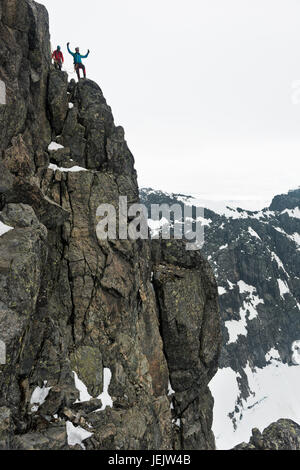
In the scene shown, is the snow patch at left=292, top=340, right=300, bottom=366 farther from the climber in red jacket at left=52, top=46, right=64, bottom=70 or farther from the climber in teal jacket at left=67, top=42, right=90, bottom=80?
the climber in red jacket at left=52, top=46, right=64, bottom=70

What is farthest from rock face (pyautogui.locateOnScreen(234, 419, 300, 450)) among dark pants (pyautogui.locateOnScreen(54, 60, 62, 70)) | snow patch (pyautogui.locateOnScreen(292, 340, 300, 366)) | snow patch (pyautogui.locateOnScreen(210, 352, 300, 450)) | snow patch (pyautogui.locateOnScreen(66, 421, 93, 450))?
snow patch (pyautogui.locateOnScreen(292, 340, 300, 366))

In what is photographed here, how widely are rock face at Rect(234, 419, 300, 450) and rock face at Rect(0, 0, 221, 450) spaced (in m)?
5.12

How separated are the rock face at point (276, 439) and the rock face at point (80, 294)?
512 cm

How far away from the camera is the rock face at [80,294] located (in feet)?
50.5

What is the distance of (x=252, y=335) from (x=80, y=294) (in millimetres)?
162904

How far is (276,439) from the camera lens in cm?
3119

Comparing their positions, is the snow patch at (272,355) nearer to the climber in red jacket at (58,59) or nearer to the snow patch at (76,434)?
the snow patch at (76,434)

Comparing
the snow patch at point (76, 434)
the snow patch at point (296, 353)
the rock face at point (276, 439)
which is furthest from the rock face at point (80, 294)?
the snow patch at point (296, 353)

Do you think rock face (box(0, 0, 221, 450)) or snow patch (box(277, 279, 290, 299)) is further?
snow patch (box(277, 279, 290, 299))

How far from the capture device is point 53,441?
46.0 ft

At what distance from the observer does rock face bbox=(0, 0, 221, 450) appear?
1541 centimetres

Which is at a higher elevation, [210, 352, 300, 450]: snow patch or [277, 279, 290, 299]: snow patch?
[277, 279, 290, 299]: snow patch

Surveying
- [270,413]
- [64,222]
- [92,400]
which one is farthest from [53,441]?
[270,413]
